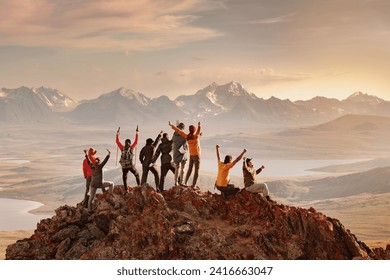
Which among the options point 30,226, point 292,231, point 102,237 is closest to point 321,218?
point 292,231

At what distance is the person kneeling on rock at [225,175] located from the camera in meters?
18.1

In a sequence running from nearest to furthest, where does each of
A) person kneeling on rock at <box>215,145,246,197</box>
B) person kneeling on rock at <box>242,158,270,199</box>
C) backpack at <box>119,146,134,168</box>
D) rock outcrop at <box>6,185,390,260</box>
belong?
rock outcrop at <box>6,185,390,260</box> → person kneeling on rock at <box>215,145,246,197</box> → person kneeling on rock at <box>242,158,270,199</box> → backpack at <box>119,146,134,168</box>

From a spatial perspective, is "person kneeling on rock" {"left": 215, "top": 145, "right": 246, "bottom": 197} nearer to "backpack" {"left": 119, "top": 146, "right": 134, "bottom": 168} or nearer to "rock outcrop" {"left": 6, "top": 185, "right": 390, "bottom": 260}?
"rock outcrop" {"left": 6, "top": 185, "right": 390, "bottom": 260}

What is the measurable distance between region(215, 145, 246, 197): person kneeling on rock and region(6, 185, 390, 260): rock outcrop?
0.95ft

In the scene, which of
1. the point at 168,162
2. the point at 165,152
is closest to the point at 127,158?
the point at 165,152

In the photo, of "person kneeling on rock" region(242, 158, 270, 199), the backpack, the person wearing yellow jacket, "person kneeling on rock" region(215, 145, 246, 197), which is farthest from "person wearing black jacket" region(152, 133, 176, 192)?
"person kneeling on rock" region(242, 158, 270, 199)

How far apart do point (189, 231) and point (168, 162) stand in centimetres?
310

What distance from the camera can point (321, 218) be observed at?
59.1ft

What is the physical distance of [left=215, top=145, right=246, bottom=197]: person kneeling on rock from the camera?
59.3ft

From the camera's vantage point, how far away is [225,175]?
1844 cm

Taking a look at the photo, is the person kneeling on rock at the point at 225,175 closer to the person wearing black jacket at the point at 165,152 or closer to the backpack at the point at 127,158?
the person wearing black jacket at the point at 165,152

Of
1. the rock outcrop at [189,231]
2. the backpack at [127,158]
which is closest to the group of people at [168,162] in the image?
the backpack at [127,158]
